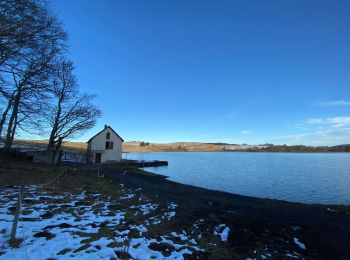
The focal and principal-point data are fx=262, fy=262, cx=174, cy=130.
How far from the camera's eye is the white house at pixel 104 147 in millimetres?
50500

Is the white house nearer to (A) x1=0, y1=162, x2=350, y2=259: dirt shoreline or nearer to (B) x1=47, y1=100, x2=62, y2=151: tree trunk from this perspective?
(B) x1=47, y1=100, x2=62, y2=151: tree trunk

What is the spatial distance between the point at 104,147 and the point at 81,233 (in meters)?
45.3

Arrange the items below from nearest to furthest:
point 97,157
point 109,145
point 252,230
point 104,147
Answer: point 252,230 < point 97,157 < point 104,147 < point 109,145

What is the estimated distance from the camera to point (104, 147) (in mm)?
51625

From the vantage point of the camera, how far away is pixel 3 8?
9320 millimetres

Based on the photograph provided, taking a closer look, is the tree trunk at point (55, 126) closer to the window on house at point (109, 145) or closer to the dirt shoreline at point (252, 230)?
the window on house at point (109, 145)

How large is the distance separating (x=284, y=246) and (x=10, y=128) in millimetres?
25682

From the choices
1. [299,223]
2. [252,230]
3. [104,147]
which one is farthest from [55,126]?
[299,223]

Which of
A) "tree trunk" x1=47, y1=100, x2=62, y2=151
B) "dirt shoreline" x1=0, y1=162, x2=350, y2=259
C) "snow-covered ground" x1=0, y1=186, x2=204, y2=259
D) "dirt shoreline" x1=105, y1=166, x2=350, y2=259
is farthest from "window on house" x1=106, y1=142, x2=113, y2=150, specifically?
"snow-covered ground" x1=0, y1=186, x2=204, y2=259

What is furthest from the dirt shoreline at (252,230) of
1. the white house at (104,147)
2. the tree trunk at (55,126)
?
the white house at (104,147)

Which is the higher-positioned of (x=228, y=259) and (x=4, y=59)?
(x=4, y=59)

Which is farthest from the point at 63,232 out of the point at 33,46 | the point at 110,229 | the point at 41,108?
the point at 41,108

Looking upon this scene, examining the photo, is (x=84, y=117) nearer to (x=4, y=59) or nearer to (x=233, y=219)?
(x=4, y=59)

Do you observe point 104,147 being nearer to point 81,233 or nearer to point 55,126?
point 55,126
